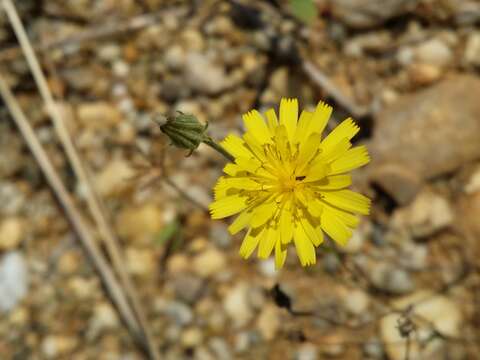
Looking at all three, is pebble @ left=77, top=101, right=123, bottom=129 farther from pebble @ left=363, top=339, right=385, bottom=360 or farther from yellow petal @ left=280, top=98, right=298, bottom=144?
pebble @ left=363, top=339, right=385, bottom=360

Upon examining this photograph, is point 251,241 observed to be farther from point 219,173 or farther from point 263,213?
point 219,173

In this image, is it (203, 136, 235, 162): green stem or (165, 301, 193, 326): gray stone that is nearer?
(203, 136, 235, 162): green stem

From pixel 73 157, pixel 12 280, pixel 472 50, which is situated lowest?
pixel 472 50

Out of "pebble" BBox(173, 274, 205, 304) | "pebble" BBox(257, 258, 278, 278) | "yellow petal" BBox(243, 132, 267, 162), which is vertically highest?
"pebble" BBox(173, 274, 205, 304)

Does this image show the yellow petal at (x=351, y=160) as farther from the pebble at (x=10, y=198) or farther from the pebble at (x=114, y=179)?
the pebble at (x=10, y=198)

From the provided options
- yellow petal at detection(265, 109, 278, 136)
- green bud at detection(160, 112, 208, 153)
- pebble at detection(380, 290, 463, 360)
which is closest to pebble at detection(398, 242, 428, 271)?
pebble at detection(380, 290, 463, 360)

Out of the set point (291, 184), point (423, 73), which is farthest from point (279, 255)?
point (423, 73)

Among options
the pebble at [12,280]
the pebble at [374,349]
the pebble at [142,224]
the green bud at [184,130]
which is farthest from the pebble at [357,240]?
the pebble at [12,280]
